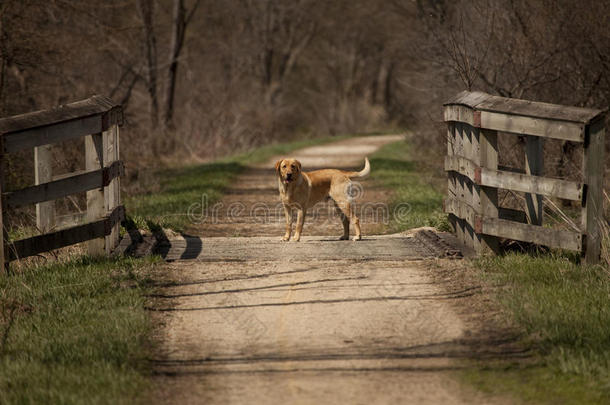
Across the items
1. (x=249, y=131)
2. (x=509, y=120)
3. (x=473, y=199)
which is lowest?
(x=249, y=131)

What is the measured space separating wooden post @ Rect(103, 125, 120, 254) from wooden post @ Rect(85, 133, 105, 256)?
0.09 meters

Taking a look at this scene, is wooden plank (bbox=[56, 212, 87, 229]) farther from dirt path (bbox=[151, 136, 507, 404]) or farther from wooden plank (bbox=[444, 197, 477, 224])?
→ wooden plank (bbox=[444, 197, 477, 224])

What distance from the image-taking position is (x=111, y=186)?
9148 mm

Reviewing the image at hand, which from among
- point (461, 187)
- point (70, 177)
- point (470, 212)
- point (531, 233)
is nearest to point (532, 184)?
point (531, 233)

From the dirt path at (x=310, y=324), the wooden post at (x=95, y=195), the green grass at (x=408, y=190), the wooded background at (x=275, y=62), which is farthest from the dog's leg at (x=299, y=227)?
the wooded background at (x=275, y=62)

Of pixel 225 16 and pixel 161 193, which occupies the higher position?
pixel 225 16

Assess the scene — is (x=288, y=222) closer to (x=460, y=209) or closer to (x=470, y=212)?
(x=460, y=209)

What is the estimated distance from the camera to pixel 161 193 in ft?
53.5

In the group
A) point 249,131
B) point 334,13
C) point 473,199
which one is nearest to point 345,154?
point 249,131

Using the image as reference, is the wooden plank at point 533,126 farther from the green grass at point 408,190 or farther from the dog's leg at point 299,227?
the dog's leg at point 299,227

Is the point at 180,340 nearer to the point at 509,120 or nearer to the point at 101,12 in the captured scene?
the point at 509,120

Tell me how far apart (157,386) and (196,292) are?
89.7 inches

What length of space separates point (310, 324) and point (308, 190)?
4052 millimetres

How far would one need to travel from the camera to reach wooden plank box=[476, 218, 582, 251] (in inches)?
299
